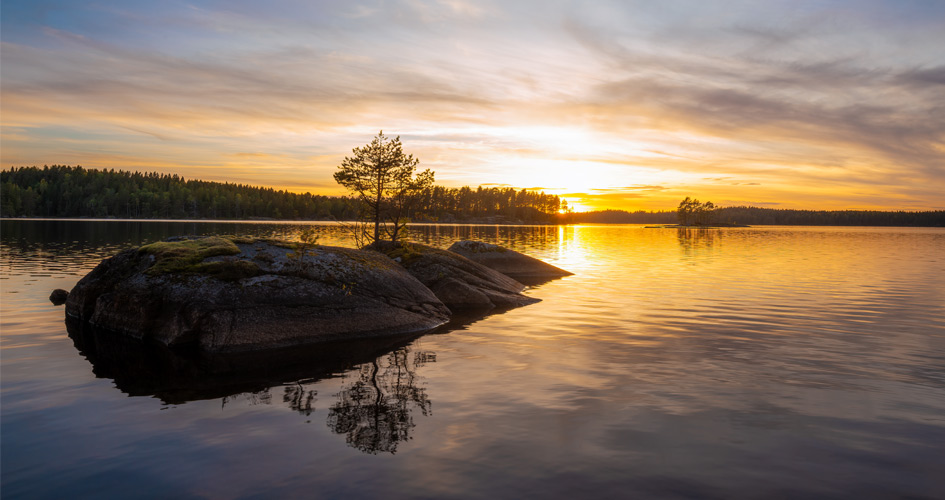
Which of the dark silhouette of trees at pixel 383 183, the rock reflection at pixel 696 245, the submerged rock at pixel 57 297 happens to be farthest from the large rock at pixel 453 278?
the rock reflection at pixel 696 245

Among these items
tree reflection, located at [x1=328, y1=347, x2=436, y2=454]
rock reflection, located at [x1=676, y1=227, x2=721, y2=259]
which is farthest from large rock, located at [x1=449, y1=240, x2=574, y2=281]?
tree reflection, located at [x1=328, y1=347, x2=436, y2=454]

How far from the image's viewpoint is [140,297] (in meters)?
15.5

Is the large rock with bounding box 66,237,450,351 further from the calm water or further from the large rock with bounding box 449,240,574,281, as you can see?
the large rock with bounding box 449,240,574,281

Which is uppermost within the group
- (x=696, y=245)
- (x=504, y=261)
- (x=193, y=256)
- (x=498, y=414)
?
(x=193, y=256)

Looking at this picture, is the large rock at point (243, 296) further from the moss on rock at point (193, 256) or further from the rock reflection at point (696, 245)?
the rock reflection at point (696, 245)

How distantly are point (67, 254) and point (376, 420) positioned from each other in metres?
45.9

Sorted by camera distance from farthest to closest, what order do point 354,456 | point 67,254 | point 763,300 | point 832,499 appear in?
point 67,254 → point 763,300 → point 354,456 → point 832,499

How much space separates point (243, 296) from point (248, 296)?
0.13 metres

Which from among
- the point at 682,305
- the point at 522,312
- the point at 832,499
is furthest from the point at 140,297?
the point at 682,305

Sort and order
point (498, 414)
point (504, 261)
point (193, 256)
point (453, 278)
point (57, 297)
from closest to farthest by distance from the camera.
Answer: point (498, 414) → point (193, 256) → point (57, 297) → point (453, 278) → point (504, 261)

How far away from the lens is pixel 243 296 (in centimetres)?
1495

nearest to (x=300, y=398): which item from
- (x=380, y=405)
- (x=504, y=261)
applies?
(x=380, y=405)

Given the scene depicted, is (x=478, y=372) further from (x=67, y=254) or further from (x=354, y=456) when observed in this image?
(x=67, y=254)

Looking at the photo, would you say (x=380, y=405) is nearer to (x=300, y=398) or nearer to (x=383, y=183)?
(x=300, y=398)
